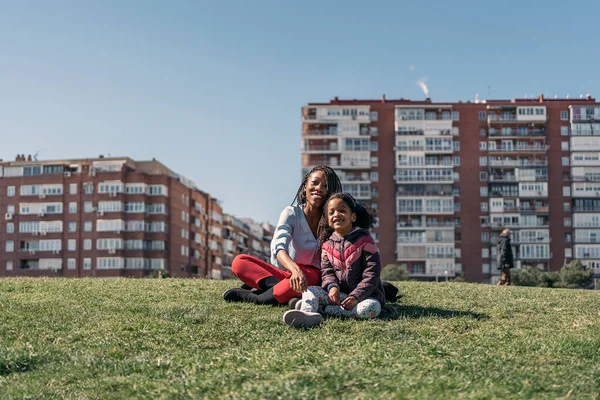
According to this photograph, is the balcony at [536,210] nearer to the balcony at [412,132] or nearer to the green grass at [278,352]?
the balcony at [412,132]

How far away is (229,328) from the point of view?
27.8 ft

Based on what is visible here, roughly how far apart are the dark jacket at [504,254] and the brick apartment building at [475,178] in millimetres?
84103

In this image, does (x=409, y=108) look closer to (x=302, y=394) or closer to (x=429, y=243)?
(x=429, y=243)

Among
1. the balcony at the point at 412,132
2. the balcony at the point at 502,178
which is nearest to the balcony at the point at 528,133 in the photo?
the balcony at the point at 502,178

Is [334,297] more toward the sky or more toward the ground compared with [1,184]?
more toward the ground

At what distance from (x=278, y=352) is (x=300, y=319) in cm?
136

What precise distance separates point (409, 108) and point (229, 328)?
108251mm

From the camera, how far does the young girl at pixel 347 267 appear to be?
8.92 m

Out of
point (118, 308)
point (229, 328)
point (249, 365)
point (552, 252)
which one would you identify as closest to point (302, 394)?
point (249, 365)

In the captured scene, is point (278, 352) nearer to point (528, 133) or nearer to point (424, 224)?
point (424, 224)

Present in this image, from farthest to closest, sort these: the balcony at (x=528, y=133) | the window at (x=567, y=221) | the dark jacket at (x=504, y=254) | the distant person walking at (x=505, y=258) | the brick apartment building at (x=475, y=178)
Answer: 1. the balcony at (x=528, y=133)
2. the window at (x=567, y=221)
3. the brick apartment building at (x=475, y=178)
4. the dark jacket at (x=504, y=254)
5. the distant person walking at (x=505, y=258)

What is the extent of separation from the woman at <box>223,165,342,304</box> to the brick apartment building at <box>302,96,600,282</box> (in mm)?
101348

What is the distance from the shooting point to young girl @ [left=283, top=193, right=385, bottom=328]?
8922 mm

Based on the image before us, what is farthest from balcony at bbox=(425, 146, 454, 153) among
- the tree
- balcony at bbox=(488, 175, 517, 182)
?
the tree
